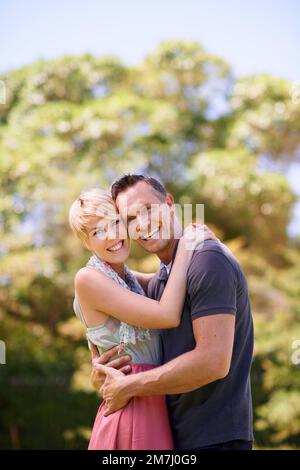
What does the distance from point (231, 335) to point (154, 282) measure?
0.42m

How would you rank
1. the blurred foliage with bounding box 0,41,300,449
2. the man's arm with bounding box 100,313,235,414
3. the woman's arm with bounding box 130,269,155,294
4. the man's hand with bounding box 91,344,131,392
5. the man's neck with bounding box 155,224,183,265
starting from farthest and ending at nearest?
1. the blurred foliage with bounding box 0,41,300,449
2. the woman's arm with bounding box 130,269,155,294
3. the man's neck with bounding box 155,224,183,265
4. the man's hand with bounding box 91,344,131,392
5. the man's arm with bounding box 100,313,235,414

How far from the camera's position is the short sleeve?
5.90 ft

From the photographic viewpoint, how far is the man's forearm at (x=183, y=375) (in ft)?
5.87

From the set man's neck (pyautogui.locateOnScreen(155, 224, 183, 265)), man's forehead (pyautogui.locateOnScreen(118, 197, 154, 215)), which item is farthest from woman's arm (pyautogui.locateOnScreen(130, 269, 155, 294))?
man's forehead (pyautogui.locateOnScreen(118, 197, 154, 215))

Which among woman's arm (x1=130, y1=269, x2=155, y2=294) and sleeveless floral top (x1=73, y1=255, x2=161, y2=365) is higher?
woman's arm (x1=130, y1=269, x2=155, y2=294)

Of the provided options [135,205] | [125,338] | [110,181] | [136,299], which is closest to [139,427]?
[125,338]

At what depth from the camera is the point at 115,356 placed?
197cm

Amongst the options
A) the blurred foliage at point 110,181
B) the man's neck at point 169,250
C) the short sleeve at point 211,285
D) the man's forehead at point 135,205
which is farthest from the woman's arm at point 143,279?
the blurred foliage at point 110,181

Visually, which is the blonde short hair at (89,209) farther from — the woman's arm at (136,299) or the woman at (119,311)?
the woman's arm at (136,299)

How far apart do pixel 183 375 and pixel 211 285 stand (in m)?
0.24

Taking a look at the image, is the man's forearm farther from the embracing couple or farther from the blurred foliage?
the blurred foliage

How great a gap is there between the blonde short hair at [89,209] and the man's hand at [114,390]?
40 centimetres

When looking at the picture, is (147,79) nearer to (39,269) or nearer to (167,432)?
(39,269)

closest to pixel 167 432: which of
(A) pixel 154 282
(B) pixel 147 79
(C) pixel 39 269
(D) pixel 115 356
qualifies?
(D) pixel 115 356
